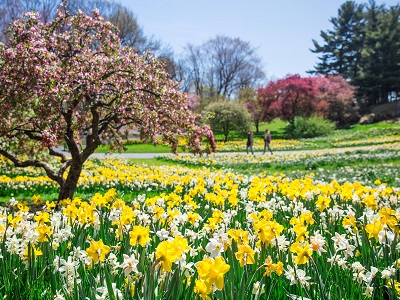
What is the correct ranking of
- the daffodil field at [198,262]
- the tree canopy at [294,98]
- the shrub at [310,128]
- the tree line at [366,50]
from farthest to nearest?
the tree line at [366,50] → the tree canopy at [294,98] → the shrub at [310,128] → the daffodil field at [198,262]

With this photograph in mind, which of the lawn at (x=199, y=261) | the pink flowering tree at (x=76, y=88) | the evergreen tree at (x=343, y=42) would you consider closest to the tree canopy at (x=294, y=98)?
the evergreen tree at (x=343, y=42)

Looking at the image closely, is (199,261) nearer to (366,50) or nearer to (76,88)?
(76,88)

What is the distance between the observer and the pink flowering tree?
197 inches

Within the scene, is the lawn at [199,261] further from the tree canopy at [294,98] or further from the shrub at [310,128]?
the tree canopy at [294,98]

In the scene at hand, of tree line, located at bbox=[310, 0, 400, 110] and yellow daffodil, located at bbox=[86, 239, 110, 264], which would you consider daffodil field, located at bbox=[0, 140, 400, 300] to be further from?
tree line, located at bbox=[310, 0, 400, 110]

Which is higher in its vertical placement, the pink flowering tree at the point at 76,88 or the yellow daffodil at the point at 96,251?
the pink flowering tree at the point at 76,88

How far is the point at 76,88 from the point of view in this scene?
17.3 ft

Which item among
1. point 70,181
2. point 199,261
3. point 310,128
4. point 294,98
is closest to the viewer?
point 199,261

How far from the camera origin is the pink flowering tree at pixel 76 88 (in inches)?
197

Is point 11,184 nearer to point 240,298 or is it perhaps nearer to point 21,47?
point 21,47

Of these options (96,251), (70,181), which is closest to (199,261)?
(96,251)

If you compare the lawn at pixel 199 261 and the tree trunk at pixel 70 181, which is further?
the tree trunk at pixel 70 181

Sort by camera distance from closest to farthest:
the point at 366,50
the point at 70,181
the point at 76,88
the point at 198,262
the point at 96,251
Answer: the point at 198,262 < the point at 96,251 < the point at 76,88 < the point at 70,181 < the point at 366,50

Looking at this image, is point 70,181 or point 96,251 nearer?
point 96,251
